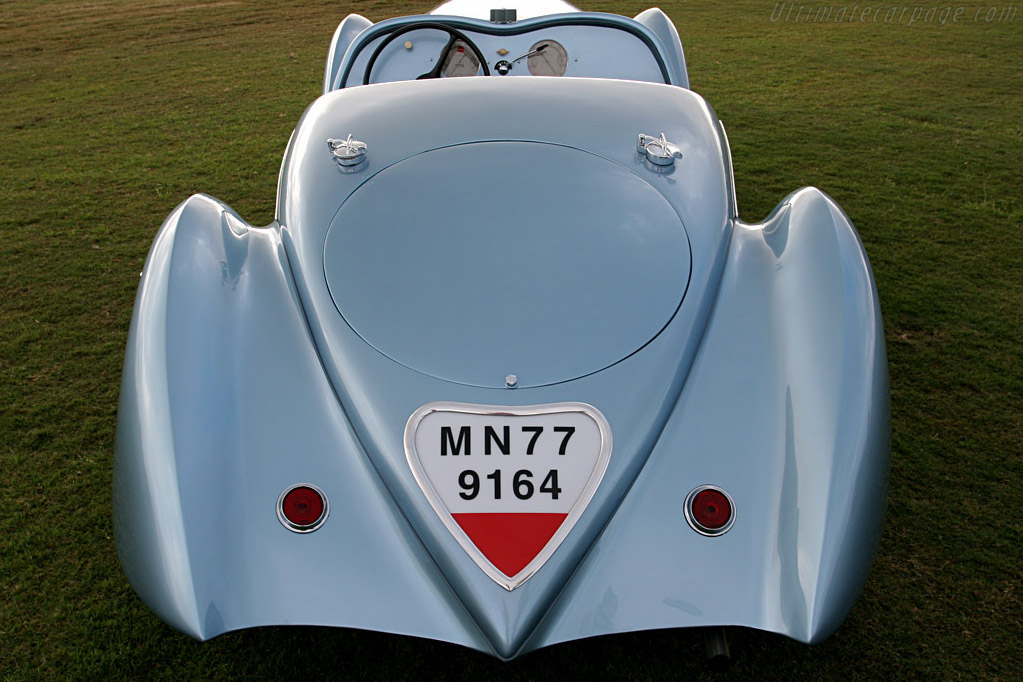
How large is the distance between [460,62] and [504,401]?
2152mm

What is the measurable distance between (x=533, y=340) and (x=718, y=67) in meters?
6.83

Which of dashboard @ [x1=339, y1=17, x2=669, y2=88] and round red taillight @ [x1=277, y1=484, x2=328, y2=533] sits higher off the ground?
dashboard @ [x1=339, y1=17, x2=669, y2=88]

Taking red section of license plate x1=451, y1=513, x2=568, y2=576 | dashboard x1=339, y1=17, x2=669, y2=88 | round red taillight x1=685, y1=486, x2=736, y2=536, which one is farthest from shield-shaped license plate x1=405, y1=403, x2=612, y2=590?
dashboard x1=339, y1=17, x2=669, y2=88

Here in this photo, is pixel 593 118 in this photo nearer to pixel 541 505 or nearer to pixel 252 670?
pixel 541 505

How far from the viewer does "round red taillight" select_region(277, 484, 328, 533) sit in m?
1.77

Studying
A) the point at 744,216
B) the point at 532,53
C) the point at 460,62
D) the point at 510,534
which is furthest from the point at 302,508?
the point at 744,216

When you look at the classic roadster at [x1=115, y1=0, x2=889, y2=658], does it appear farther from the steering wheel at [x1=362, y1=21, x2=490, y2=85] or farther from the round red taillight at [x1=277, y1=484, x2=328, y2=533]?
the steering wheel at [x1=362, y1=21, x2=490, y2=85]

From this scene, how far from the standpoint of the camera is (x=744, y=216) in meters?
4.71

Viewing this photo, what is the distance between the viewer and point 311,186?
8.29ft

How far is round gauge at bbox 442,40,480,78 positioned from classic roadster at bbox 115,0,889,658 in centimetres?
104

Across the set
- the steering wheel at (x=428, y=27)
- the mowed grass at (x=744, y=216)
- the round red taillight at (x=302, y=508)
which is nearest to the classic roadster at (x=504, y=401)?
the round red taillight at (x=302, y=508)

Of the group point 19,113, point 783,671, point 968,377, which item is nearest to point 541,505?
point 783,671

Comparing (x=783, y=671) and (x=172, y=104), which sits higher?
(x=783, y=671)

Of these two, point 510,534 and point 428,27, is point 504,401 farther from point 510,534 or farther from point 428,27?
point 428,27
